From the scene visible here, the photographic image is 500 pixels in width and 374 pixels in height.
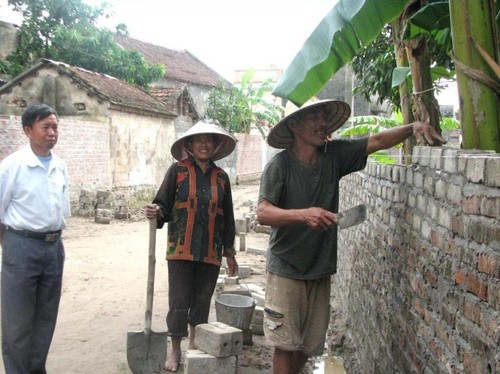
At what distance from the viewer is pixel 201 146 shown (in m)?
4.36

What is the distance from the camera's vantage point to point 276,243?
3.40m

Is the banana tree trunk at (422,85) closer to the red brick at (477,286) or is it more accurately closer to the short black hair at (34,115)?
the red brick at (477,286)

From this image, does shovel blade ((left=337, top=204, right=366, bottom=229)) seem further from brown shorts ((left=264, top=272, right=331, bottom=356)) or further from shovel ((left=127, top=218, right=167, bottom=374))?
shovel ((left=127, top=218, right=167, bottom=374))

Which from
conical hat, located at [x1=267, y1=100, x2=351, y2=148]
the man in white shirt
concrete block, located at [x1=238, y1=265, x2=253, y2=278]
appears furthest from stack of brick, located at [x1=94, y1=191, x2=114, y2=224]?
conical hat, located at [x1=267, y1=100, x2=351, y2=148]

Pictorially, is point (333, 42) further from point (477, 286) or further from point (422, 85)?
point (477, 286)

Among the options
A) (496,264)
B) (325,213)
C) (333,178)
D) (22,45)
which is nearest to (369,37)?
(333,178)

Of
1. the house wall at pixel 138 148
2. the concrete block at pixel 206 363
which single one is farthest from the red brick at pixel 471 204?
the house wall at pixel 138 148

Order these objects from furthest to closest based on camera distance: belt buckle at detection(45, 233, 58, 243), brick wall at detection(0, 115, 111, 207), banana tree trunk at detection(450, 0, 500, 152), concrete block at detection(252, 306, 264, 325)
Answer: brick wall at detection(0, 115, 111, 207), concrete block at detection(252, 306, 264, 325), belt buckle at detection(45, 233, 58, 243), banana tree trunk at detection(450, 0, 500, 152)

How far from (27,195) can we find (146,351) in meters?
1.50

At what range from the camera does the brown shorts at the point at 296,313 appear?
333 centimetres

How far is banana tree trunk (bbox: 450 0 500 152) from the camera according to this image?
2.68 metres

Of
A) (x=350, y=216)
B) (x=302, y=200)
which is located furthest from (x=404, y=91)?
(x=350, y=216)

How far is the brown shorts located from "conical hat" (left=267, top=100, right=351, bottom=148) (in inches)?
34.0

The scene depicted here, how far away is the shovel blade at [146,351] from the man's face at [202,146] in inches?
56.7
